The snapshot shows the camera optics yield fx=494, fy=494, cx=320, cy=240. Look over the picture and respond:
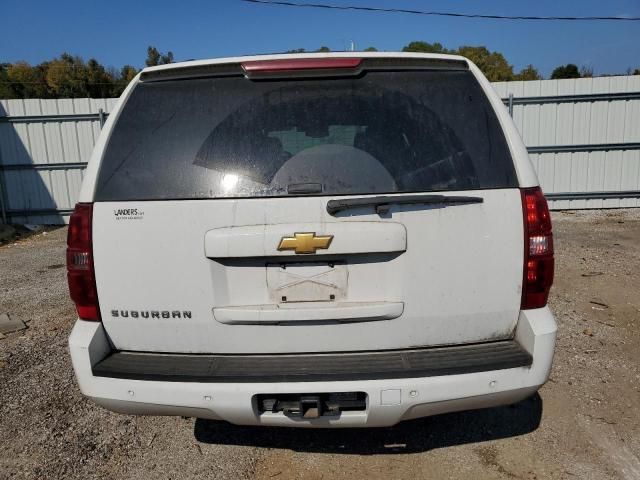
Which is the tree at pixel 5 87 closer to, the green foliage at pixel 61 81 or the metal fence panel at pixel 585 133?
the green foliage at pixel 61 81

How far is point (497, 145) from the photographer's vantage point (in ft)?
6.88

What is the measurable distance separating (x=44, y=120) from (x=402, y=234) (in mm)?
11383

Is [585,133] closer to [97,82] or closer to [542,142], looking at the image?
[542,142]

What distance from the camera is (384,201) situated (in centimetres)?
195

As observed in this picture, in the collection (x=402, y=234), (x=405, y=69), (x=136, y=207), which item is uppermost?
(x=405, y=69)

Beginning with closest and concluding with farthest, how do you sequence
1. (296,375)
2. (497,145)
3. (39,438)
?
(296,375) → (497,145) → (39,438)

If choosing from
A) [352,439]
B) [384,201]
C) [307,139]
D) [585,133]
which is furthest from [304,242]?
[585,133]

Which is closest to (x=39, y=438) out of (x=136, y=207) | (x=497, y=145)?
(x=136, y=207)

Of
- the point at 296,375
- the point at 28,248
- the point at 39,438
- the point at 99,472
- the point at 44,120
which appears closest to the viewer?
the point at 296,375

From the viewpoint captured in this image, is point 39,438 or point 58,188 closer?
point 39,438

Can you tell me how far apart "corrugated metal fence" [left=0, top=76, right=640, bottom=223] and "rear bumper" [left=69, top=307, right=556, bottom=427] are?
9880 mm

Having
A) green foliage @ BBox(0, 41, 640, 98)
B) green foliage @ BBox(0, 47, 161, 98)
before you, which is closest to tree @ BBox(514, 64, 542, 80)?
green foliage @ BBox(0, 41, 640, 98)

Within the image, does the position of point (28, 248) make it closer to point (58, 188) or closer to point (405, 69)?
point (58, 188)

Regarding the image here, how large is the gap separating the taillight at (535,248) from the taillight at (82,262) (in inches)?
70.8
